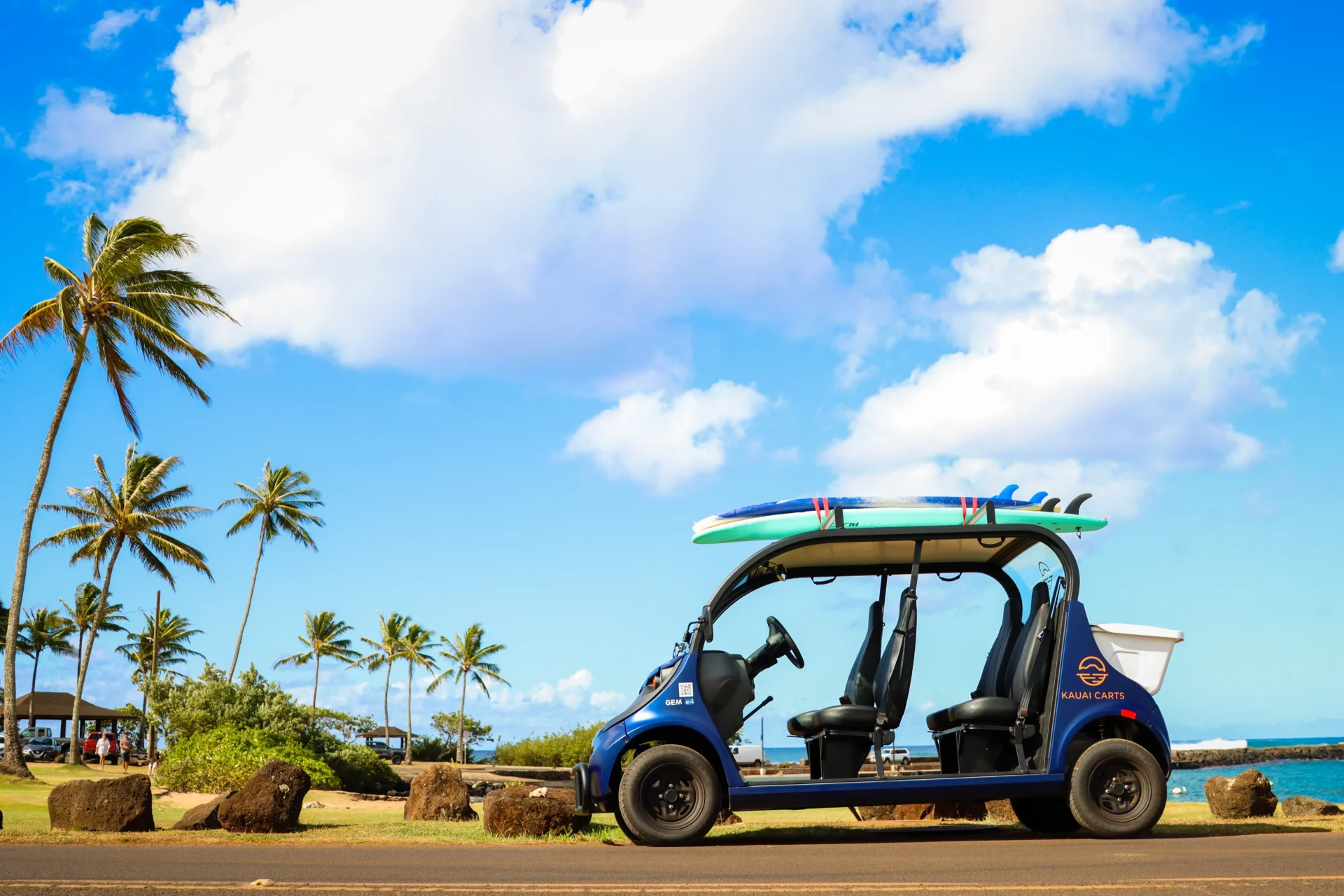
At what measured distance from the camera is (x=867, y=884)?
17.7ft

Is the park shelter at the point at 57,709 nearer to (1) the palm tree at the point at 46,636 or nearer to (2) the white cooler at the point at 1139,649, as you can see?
(1) the palm tree at the point at 46,636

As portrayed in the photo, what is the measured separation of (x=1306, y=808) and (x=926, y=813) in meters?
6.83

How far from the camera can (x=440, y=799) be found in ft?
41.9

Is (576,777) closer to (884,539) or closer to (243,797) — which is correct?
(884,539)

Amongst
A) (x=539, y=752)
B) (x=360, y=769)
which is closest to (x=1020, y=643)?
(x=360, y=769)

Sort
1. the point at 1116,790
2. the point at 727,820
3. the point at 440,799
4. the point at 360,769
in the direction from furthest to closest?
the point at 360,769 < the point at 440,799 < the point at 727,820 < the point at 1116,790

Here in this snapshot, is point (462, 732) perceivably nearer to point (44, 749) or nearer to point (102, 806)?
point (44, 749)

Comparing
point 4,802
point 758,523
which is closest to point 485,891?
point 758,523

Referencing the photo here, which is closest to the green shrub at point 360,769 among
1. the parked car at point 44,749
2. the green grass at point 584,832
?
the green grass at point 584,832

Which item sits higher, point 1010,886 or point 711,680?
point 711,680

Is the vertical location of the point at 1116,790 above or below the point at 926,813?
above

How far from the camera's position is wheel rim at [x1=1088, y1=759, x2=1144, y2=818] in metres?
8.03

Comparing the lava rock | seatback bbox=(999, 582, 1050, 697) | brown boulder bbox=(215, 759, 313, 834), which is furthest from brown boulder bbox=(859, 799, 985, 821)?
brown boulder bbox=(215, 759, 313, 834)

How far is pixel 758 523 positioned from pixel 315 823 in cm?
685
